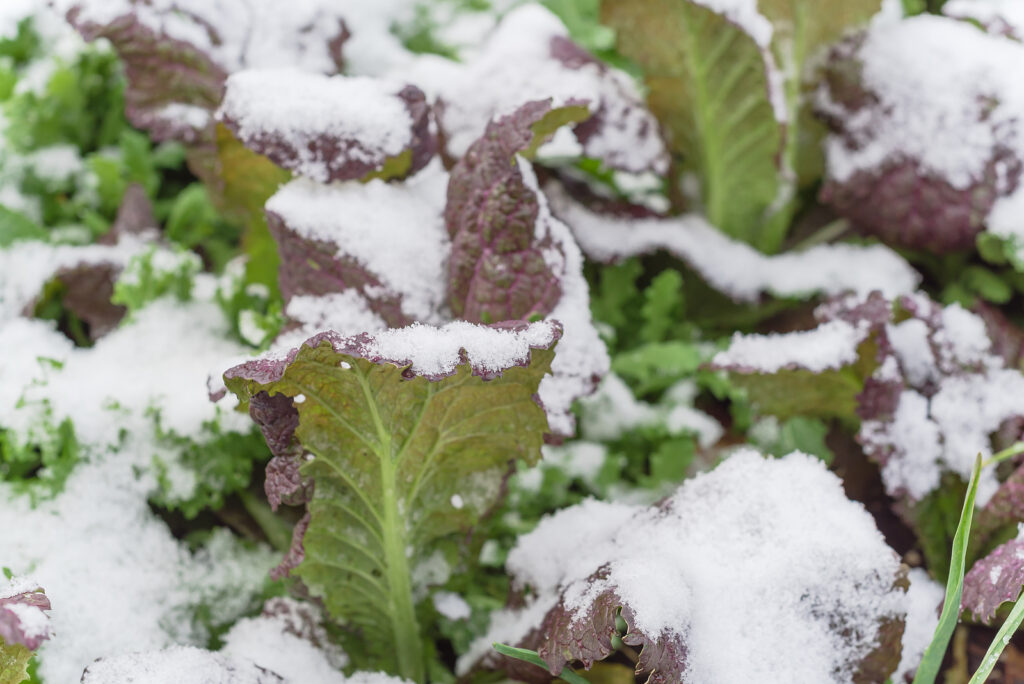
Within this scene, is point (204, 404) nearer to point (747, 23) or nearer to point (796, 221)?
point (747, 23)

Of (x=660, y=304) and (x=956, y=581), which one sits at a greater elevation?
(x=956, y=581)

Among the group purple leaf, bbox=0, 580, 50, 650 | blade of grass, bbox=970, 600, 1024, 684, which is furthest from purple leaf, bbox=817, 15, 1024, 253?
purple leaf, bbox=0, 580, 50, 650

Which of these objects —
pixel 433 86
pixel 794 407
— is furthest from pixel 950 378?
pixel 433 86

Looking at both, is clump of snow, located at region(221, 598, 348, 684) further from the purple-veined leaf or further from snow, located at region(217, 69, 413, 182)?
snow, located at region(217, 69, 413, 182)

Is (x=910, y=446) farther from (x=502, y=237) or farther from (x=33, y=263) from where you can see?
(x=33, y=263)

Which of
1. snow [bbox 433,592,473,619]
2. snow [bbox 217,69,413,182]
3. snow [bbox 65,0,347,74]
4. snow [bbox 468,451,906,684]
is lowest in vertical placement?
snow [bbox 433,592,473,619]

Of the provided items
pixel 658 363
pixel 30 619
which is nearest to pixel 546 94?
pixel 658 363

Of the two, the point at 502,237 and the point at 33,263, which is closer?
the point at 502,237
